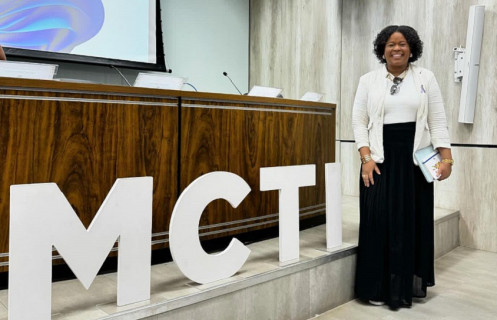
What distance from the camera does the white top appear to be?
2012 millimetres

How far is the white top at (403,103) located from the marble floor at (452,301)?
914mm

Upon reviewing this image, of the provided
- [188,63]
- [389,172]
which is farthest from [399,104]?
[188,63]

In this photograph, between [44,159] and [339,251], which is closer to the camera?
[44,159]

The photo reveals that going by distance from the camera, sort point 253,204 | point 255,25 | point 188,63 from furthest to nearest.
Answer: point 255,25, point 188,63, point 253,204

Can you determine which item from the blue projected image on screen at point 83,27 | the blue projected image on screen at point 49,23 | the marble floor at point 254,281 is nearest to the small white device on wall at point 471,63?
the marble floor at point 254,281

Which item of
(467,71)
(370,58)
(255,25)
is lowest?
(467,71)

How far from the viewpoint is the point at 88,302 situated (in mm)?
1521

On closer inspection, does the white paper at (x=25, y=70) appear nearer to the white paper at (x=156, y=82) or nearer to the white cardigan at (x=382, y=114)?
the white paper at (x=156, y=82)

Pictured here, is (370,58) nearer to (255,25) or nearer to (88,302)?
(255,25)

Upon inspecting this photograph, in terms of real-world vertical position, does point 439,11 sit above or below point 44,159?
above

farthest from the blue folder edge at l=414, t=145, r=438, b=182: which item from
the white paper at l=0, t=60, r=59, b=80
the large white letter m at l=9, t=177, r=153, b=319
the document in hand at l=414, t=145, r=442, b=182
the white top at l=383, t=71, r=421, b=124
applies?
the white paper at l=0, t=60, r=59, b=80

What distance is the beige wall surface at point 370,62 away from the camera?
10.3 ft

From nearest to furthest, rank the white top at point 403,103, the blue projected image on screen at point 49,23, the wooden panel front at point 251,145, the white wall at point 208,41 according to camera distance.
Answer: the white top at point 403,103 → the wooden panel front at point 251,145 → the blue projected image on screen at point 49,23 → the white wall at point 208,41

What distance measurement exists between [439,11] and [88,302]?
323 cm
